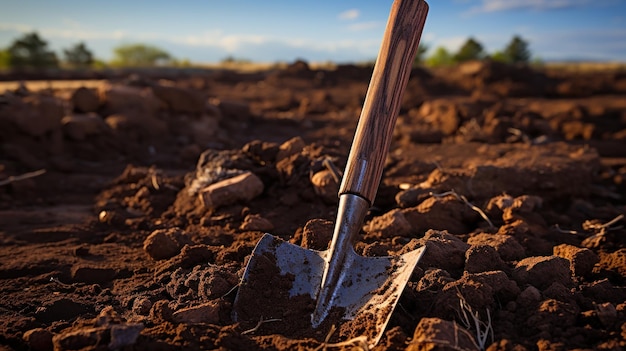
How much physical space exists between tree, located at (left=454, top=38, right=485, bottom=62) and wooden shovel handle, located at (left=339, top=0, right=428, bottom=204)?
92.6ft

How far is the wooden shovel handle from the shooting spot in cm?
273

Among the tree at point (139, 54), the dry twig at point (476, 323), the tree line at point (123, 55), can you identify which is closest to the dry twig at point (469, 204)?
the dry twig at point (476, 323)

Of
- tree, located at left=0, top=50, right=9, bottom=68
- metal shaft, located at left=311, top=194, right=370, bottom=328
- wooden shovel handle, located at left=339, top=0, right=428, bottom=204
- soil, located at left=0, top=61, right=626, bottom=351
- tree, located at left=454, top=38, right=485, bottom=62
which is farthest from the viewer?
tree, located at left=454, top=38, right=485, bottom=62

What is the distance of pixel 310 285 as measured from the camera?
8.57 ft

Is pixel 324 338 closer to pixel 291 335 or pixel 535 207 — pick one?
pixel 291 335

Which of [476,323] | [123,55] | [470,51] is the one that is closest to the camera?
[476,323]

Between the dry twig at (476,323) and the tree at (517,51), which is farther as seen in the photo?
the tree at (517,51)

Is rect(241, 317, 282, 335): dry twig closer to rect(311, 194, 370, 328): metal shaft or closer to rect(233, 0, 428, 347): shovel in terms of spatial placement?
rect(233, 0, 428, 347): shovel

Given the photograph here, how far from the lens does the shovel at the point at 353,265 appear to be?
2.43m

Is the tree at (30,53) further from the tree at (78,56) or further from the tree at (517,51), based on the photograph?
the tree at (517,51)

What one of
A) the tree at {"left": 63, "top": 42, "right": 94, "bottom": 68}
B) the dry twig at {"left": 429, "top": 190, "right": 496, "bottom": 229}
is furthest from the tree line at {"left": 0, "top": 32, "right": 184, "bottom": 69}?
the dry twig at {"left": 429, "top": 190, "right": 496, "bottom": 229}

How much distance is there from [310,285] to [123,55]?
41401 millimetres

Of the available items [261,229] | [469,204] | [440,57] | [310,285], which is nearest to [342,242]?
[310,285]

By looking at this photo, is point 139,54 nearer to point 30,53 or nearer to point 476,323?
point 30,53
